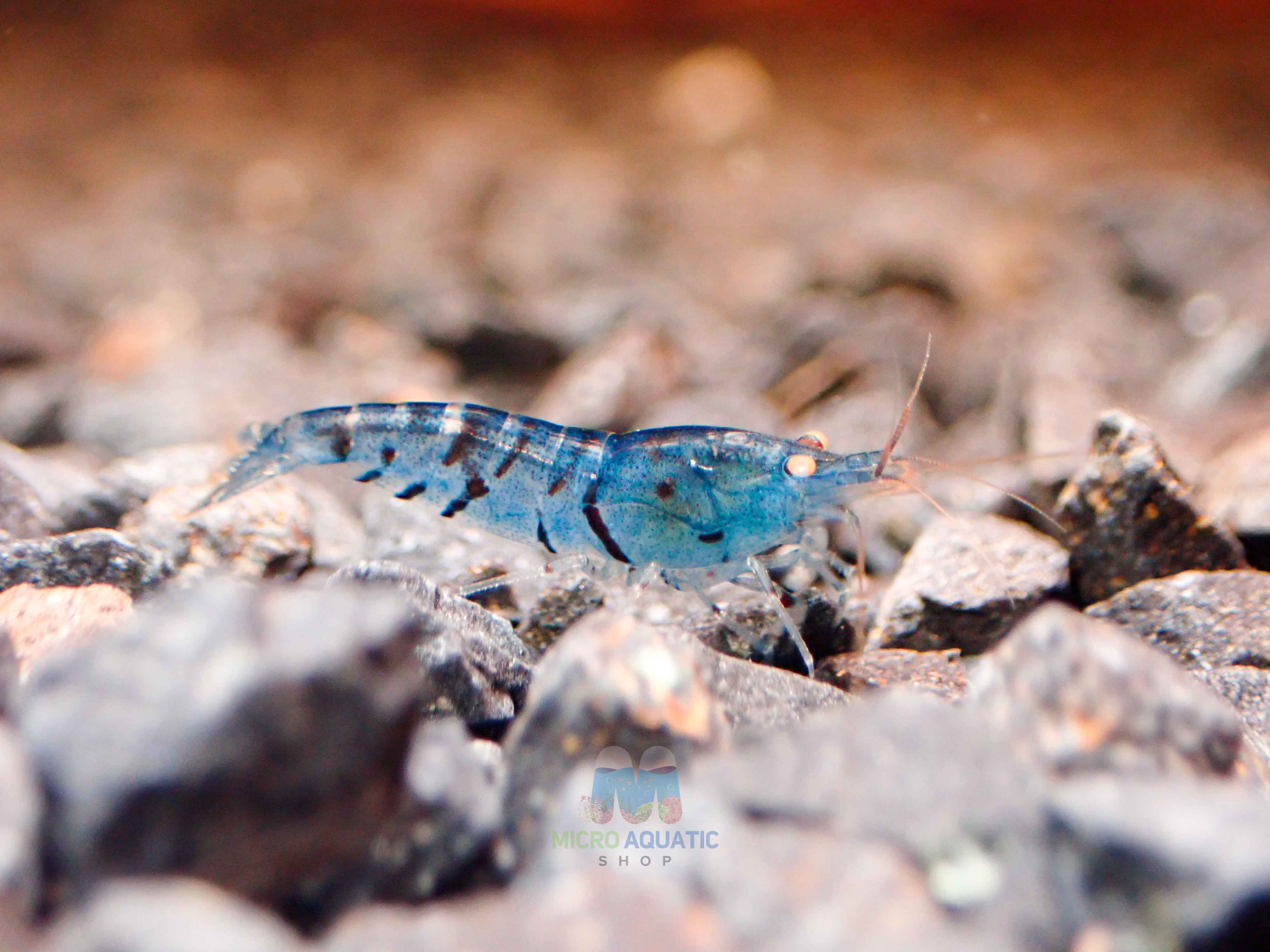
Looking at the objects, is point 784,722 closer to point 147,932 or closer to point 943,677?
point 943,677

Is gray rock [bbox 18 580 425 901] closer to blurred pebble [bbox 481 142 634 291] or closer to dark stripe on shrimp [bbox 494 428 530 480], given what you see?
dark stripe on shrimp [bbox 494 428 530 480]

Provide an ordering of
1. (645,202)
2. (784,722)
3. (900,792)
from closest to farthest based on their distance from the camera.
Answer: (900,792)
(784,722)
(645,202)

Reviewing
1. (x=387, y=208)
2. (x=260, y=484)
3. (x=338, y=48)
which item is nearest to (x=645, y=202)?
(x=387, y=208)

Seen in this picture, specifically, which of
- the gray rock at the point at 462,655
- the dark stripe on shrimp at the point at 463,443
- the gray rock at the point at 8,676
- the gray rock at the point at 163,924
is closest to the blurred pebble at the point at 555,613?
the gray rock at the point at 462,655

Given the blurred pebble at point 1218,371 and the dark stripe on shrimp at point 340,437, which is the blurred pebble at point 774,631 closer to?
the dark stripe on shrimp at point 340,437

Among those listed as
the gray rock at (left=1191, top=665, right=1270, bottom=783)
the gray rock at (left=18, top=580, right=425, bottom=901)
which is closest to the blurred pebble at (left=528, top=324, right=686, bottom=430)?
the gray rock at (left=1191, top=665, right=1270, bottom=783)

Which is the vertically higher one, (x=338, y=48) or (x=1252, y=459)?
(x=338, y=48)
